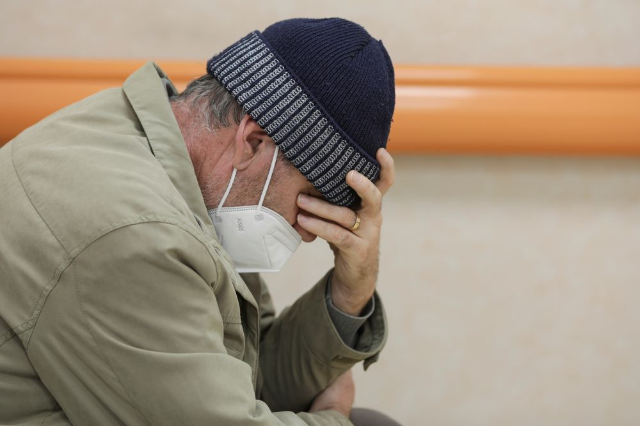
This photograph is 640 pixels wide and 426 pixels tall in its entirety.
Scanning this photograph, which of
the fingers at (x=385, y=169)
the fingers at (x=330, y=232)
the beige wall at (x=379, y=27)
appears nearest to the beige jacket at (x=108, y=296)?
the fingers at (x=330, y=232)

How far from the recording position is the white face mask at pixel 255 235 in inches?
48.0

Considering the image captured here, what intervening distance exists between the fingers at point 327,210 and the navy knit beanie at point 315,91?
36mm

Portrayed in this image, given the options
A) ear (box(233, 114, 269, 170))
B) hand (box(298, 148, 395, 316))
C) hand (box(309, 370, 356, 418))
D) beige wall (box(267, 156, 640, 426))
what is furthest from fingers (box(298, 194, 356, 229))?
beige wall (box(267, 156, 640, 426))

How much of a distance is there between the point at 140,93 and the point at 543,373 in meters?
1.51

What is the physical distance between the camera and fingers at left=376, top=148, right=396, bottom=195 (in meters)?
1.25

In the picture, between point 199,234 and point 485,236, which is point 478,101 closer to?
point 485,236

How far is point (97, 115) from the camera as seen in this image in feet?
3.68

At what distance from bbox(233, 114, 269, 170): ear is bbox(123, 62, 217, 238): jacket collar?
88 mm

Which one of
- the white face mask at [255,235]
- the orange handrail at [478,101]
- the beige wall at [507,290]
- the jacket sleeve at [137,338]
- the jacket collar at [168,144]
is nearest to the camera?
the jacket sleeve at [137,338]

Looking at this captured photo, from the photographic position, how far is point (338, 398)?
4.81ft

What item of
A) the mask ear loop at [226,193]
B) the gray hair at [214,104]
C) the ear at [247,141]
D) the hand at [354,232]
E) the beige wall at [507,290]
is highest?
the gray hair at [214,104]

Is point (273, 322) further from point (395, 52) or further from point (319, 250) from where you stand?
point (395, 52)

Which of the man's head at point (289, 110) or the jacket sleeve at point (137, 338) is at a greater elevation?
the man's head at point (289, 110)

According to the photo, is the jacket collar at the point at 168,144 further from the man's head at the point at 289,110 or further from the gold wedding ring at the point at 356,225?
the gold wedding ring at the point at 356,225
